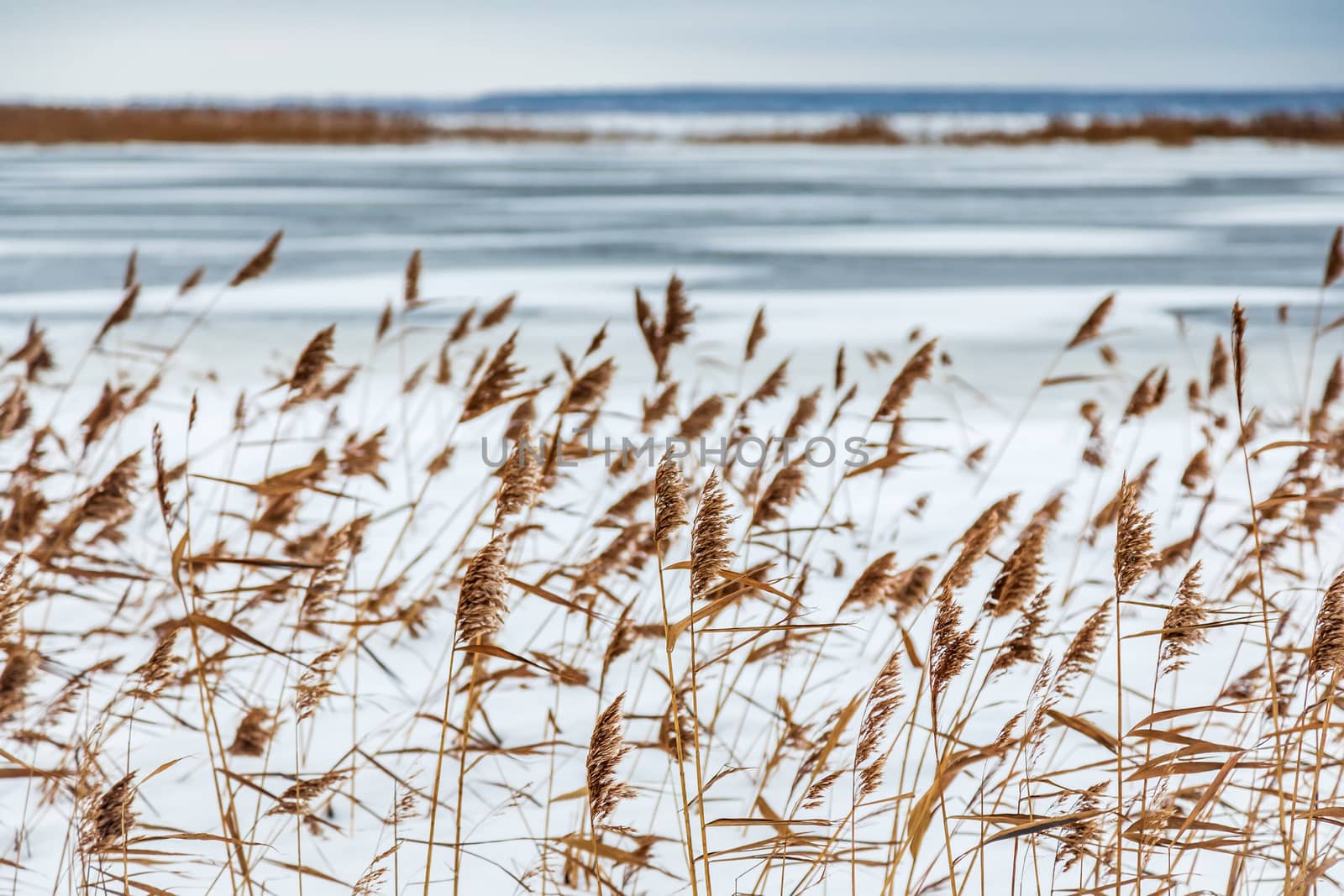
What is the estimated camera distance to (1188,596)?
1.67 m

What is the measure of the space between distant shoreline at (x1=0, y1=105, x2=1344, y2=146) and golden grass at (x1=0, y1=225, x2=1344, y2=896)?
3850 cm

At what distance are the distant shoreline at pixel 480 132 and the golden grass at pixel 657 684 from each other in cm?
3850

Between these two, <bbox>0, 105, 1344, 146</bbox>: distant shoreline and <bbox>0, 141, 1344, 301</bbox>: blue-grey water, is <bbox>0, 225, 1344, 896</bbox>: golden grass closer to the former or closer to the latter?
<bbox>0, 141, 1344, 301</bbox>: blue-grey water

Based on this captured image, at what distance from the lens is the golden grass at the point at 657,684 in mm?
1663

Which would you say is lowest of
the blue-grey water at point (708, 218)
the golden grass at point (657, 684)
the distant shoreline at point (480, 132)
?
the golden grass at point (657, 684)

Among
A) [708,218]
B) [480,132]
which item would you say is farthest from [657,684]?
[480,132]

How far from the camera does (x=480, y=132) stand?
169 ft

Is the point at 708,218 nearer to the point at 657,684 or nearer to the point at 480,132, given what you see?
the point at 657,684

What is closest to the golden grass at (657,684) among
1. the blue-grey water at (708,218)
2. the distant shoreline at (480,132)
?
the blue-grey water at (708,218)

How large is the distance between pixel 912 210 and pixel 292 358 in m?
13.6

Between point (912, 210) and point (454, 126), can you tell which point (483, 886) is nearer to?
point (912, 210)

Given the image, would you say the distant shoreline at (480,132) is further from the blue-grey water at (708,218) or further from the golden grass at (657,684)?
the golden grass at (657,684)

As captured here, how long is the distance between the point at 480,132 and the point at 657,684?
51.1m

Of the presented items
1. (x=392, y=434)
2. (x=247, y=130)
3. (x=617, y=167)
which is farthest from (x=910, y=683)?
(x=247, y=130)
